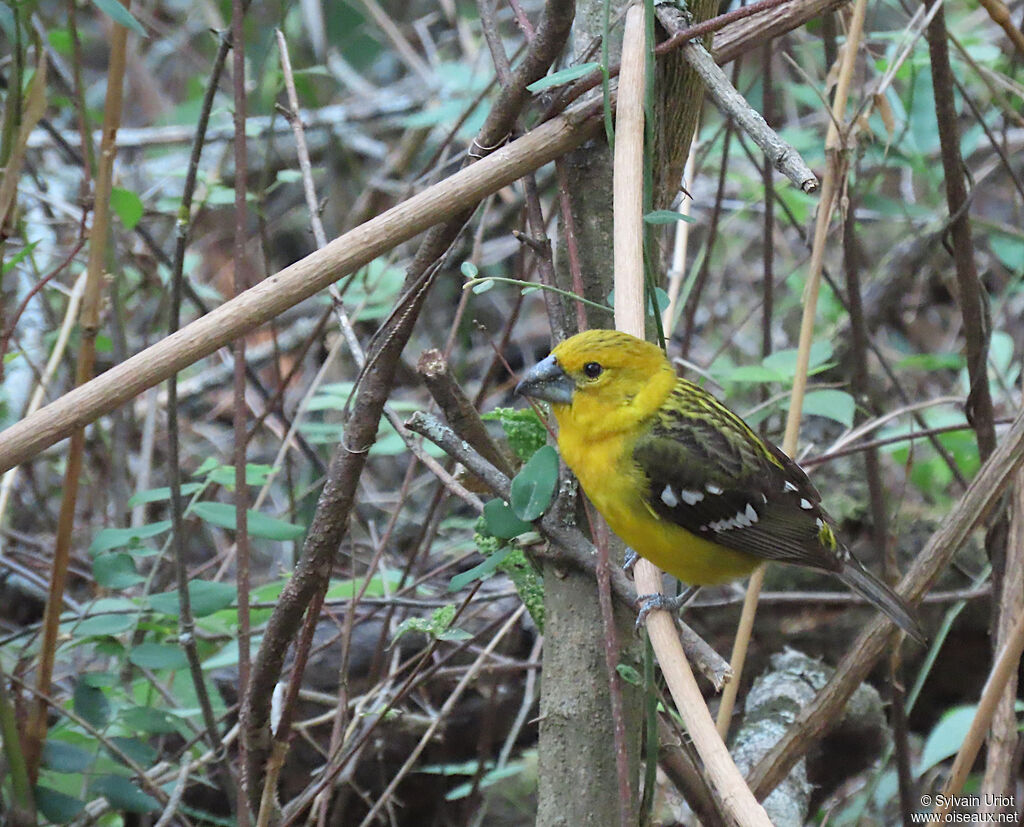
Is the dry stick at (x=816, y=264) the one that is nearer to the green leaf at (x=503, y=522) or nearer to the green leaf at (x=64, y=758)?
the green leaf at (x=503, y=522)

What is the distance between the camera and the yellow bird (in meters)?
2.37

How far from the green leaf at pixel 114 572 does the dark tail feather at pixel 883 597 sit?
176 cm

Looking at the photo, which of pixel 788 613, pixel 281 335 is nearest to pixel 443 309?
pixel 281 335

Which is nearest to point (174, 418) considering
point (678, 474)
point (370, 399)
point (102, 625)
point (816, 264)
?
point (102, 625)

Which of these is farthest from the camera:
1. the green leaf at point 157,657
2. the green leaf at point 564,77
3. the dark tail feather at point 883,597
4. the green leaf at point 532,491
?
the green leaf at point 157,657

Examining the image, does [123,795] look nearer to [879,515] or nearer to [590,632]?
[590,632]

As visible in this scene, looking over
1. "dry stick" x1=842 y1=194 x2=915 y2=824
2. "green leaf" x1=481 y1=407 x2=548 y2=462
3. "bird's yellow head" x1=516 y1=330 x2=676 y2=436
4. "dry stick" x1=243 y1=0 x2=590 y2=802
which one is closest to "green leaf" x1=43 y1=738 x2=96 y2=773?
"dry stick" x1=243 y1=0 x2=590 y2=802

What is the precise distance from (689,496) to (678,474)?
62mm

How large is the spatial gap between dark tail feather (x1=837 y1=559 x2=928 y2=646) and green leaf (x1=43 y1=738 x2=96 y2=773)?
1926 millimetres

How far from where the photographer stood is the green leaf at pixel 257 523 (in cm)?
255

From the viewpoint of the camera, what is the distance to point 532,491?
6.16ft

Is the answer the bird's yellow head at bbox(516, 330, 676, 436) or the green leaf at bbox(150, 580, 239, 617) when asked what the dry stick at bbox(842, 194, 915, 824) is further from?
the green leaf at bbox(150, 580, 239, 617)

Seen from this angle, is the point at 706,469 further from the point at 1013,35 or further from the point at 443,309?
the point at 443,309

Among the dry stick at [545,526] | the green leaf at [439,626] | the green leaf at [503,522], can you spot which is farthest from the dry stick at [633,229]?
the green leaf at [439,626]
